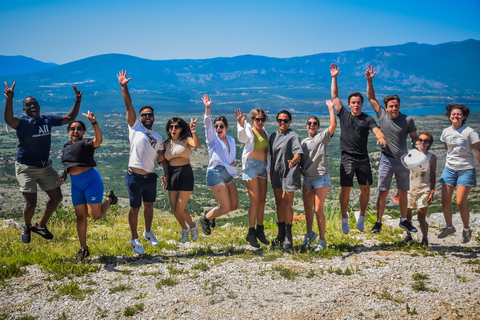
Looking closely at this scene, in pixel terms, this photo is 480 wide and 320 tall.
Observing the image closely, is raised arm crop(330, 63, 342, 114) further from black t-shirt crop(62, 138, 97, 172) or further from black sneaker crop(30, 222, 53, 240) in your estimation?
black sneaker crop(30, 222, 53, 240)

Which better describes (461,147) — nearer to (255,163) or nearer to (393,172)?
(393,172)

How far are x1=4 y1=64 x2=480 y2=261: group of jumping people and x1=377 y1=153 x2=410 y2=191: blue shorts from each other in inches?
0.7

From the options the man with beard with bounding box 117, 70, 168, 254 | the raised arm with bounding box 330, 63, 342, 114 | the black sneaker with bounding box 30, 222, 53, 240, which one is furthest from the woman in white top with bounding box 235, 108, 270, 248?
the black sneaker with bounding box 30, 222, 53, 240

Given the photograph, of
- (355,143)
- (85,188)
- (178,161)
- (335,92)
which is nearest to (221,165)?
(178,161)

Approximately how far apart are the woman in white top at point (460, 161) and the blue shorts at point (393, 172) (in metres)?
0.66

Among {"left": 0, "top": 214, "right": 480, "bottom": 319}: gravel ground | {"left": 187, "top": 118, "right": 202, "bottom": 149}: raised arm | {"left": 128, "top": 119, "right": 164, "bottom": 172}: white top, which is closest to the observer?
{"left": 0, "top": 214, "right": 480, "bottom": 319}: gravel ground

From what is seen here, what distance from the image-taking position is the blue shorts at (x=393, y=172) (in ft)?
21.3

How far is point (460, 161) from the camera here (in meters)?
6.28

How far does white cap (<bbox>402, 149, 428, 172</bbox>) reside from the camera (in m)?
6.28

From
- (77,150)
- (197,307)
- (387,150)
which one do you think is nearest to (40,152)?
(77,150)

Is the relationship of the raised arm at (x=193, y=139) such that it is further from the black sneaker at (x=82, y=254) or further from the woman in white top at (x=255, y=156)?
the black sneaker at (x=82, y=254)

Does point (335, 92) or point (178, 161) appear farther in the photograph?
point (335, 92)

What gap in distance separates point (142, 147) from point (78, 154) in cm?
98

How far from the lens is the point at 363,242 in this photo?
7.26 m
